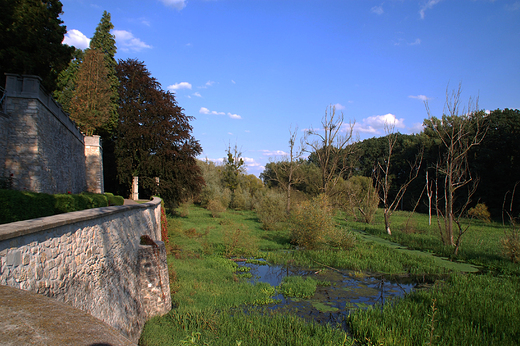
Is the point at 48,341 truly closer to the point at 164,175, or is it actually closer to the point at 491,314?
the point at 491,314

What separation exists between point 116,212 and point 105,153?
667 inches

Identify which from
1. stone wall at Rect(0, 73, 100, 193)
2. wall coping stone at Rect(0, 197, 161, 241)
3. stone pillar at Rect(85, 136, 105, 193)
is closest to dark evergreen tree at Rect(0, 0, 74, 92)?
stone wall at Rect(0, 73, 100, 193)

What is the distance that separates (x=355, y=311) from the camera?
283 inches

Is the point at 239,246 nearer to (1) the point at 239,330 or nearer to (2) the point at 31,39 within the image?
(1) the point at 239,330

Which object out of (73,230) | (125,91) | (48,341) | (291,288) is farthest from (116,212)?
(125,91)

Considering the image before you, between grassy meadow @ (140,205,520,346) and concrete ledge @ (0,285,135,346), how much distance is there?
4.07 feet

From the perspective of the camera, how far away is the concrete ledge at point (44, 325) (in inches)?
76.9

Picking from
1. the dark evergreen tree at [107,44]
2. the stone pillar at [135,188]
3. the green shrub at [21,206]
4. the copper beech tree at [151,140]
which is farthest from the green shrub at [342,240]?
the dark evergreen tree at [107,44]

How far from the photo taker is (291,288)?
953 cm

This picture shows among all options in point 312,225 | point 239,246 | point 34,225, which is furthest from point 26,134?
point 312,225

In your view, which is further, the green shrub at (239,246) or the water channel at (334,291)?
the green shrub at (239,246)

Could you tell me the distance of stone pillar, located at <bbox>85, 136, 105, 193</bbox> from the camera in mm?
17281

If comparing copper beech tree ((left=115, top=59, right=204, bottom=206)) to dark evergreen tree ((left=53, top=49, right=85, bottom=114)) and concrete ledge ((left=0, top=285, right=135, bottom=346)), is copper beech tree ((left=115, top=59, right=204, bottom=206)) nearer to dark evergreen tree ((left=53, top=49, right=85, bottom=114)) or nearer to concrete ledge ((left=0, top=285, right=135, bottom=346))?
dark evergreen tree ((left=53, top=49, right=85, bottom=114))

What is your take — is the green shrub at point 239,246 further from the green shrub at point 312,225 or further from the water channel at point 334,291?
the green shrub at point 312,225
